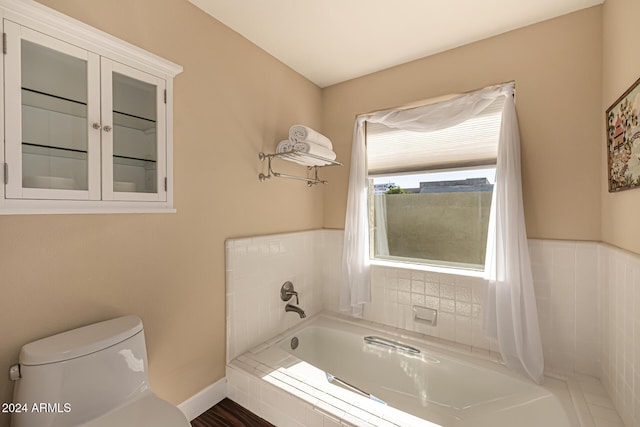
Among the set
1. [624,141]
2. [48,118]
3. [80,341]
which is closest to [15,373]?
[80,341]

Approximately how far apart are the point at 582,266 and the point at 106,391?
2.55 meters

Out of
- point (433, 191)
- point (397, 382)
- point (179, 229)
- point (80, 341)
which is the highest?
point (433, 191)

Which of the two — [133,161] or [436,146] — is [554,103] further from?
[133,161]

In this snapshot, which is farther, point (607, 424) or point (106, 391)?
point (607, 424)

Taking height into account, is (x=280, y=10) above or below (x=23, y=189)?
above

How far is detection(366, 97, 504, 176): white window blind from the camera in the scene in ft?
6.41

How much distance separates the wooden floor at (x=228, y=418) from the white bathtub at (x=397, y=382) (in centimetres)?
10

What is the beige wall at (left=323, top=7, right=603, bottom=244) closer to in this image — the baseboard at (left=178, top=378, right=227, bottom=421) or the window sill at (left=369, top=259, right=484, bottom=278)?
the window sill at (left=369, top=259, right=484, bottom=278)

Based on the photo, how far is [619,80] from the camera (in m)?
1.38

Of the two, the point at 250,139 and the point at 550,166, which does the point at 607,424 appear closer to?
the point at 550,166

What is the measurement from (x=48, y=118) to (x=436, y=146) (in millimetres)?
2263

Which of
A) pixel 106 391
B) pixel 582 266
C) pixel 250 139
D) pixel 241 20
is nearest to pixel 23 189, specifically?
pixel 106 391

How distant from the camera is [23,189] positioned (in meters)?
0.97

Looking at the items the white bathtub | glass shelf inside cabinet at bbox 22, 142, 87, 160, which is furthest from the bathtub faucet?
glass shelf inside cabinet at bbox 22, 142, 87, 160
